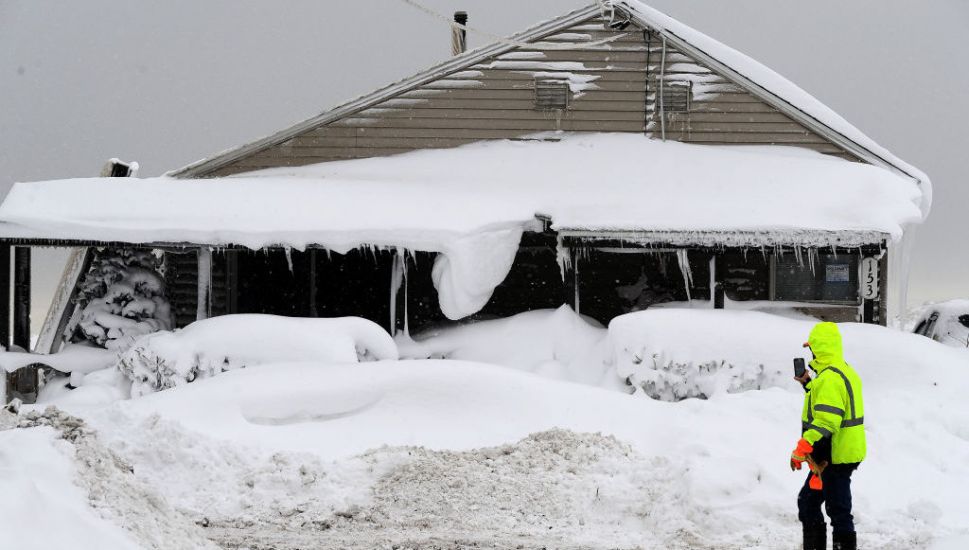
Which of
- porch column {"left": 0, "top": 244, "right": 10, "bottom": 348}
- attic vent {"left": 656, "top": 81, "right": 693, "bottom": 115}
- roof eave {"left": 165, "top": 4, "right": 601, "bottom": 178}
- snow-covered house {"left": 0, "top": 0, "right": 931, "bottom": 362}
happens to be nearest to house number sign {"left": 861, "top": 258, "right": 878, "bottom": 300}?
snow-covered house {"left": 0, "top": 0, "right": 931, "bottom": 362}

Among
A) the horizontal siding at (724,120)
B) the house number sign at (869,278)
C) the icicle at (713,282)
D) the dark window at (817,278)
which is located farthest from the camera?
the horizontal siding at (724,120)

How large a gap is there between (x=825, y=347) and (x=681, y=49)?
1186 centimetres

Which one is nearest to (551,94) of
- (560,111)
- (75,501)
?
(560,111)

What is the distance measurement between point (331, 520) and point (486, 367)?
4.01 metres

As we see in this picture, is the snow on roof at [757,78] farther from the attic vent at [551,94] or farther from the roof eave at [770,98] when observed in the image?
the attic vent at [551,94]

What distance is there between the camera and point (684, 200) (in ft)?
52.2

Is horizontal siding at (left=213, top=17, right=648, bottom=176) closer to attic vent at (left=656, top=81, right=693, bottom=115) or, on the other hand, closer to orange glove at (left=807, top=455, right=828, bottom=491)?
attic vent at (left=656, top=81, right=693, bottom=115)

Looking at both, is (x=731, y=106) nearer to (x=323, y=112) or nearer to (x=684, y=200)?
(x=684, y=200)

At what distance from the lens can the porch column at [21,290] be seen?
1575 centimetres

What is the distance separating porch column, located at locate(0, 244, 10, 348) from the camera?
1535cm

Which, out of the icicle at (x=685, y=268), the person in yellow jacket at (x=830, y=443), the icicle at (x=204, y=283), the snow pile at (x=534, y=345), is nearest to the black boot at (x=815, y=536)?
the person in yellow jacket at (x=830, y=443)

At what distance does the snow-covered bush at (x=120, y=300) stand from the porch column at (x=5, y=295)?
41.1 inches

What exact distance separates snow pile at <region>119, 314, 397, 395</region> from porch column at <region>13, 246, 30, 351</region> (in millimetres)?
3544

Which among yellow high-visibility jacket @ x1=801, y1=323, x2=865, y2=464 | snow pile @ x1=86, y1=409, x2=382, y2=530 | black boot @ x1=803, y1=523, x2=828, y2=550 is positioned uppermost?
yellow high-visibility jacket @ x1=801, y1=323, x2=865, y2=464
